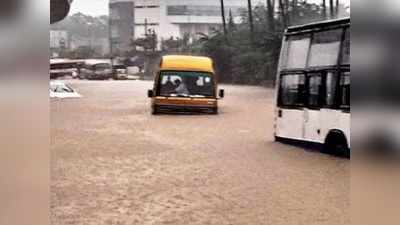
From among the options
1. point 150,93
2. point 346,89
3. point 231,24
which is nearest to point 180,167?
point 150,93

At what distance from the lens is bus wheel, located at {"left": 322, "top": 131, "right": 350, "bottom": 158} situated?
6.11 ft

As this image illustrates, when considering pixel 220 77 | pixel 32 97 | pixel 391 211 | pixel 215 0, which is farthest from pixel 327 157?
pixel 32 97

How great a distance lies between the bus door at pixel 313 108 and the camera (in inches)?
81.7

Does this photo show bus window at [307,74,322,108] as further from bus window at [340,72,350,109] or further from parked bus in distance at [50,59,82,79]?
parked bus in distance at [50,59,82,79]

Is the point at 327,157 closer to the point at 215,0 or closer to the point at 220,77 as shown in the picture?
the point at 220,77

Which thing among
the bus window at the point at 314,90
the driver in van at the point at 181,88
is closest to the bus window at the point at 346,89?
the bus window at the point at 314,90

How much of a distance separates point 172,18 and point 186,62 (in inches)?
21.9

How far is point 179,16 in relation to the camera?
1.91 meters

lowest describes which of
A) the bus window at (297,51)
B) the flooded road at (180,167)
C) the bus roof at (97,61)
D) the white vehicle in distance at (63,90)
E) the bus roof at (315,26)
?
the flooded road at (180,167)

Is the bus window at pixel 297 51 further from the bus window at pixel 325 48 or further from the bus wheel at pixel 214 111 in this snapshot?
the bus wheel at pixel 214 111

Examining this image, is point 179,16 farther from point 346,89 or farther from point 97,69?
point 346,89

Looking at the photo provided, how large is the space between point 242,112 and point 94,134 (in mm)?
556

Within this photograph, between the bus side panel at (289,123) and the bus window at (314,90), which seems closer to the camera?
the bus window at (314,90)

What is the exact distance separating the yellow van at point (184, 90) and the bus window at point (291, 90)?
252mm
